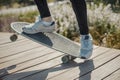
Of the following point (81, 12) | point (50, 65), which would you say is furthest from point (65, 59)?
point (81, 12)

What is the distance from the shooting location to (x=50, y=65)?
3.47 m

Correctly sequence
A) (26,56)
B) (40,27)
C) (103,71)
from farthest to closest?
(26,56) → (40,27) → (103,71)

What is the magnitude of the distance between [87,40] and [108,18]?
175 centimetres

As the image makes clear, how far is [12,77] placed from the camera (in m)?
3.17

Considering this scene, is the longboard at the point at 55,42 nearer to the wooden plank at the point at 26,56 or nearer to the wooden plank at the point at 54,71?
the wooden plank at the point at 54,71

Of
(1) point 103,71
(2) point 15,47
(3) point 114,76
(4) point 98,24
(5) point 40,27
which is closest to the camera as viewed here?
(3) point 114,76

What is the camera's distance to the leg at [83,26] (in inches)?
131

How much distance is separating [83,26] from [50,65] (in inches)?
21.8

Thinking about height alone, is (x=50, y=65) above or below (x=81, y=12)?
below


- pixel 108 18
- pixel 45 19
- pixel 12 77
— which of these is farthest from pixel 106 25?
pixel 12 77

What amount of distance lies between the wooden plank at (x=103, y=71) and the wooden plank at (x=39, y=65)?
500mm

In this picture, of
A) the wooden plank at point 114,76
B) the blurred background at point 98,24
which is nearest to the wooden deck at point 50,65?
the wooden plank at point 114,76

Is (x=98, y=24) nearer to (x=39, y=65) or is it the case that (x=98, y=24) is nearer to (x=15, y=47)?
(x=15, y=47)

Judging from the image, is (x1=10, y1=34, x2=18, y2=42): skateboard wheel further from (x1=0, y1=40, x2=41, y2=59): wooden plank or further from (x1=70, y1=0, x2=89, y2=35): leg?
(x1=70, y1=0, x2=89, y2=35): leg
